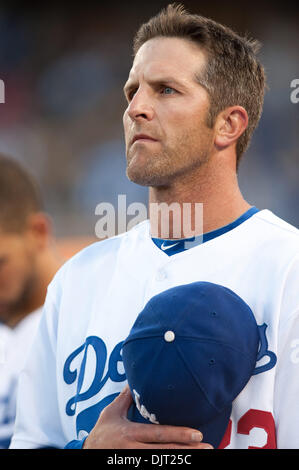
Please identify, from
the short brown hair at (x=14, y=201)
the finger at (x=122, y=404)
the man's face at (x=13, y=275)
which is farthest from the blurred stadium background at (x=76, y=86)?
the finger at (x=122, y=404)

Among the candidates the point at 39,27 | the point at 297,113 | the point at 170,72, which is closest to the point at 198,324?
the point at 170,72

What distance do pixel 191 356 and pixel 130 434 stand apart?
7.6 inches

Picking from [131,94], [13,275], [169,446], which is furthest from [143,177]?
[13,275]

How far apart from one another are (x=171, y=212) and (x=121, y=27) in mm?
4043

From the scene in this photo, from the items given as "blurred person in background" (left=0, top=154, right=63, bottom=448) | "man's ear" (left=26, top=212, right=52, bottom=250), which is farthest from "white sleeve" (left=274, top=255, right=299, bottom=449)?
"man's ear" (left=26, top=212, right=52, bottom=250)

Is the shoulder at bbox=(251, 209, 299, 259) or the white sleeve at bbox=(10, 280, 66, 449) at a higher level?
the shoulder at bbox=(251, 209, 299, 259)

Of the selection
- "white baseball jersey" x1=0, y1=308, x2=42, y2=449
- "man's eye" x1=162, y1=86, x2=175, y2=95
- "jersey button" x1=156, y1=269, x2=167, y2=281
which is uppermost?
"man's eye" x1=162, y1=86, x2=175, y2=95

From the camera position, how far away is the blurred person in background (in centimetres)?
288

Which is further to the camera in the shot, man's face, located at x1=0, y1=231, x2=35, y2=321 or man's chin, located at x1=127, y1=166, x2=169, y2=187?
man's face, located at x1=0, y1=231, x2=35, y2=321

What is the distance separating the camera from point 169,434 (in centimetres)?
101

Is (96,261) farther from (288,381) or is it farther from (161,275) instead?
(288,381)

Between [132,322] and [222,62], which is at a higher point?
[222,62]

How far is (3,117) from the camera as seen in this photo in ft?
16.5

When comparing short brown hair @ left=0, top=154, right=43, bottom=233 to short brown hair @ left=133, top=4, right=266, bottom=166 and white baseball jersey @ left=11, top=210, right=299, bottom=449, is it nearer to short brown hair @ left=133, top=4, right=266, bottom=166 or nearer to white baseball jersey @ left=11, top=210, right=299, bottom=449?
white baseball jersey @ left=11, top=210, right=299, bottom=449
